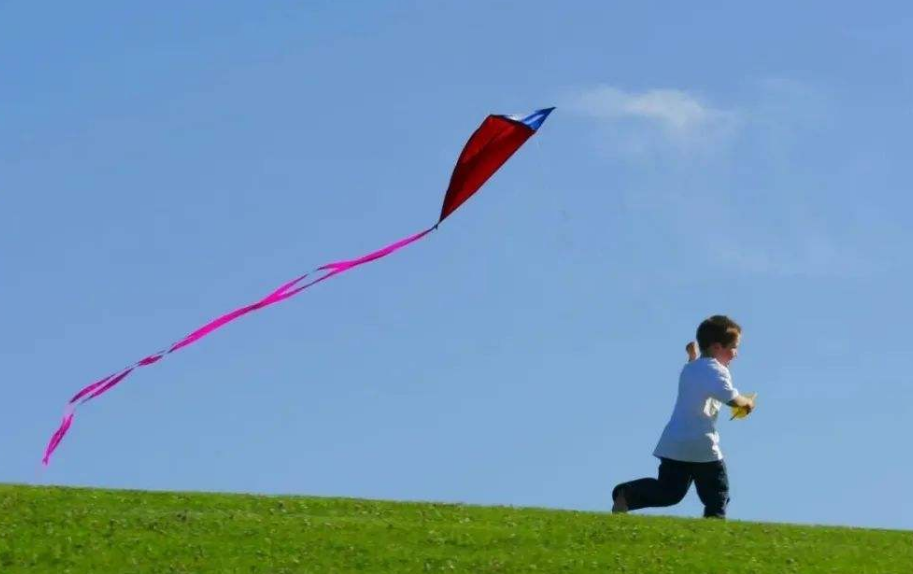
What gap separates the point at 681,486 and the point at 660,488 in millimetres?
197

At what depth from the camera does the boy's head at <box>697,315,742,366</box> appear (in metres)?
16.7

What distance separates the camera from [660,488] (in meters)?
16.5

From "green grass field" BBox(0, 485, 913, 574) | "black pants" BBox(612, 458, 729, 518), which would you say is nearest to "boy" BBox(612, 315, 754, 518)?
"black pants" BBox(612, 458, 729, 518)

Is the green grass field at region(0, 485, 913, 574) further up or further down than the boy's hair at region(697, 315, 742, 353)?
further down

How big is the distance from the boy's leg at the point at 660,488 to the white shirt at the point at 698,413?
12 cm

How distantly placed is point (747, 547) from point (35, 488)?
621cm

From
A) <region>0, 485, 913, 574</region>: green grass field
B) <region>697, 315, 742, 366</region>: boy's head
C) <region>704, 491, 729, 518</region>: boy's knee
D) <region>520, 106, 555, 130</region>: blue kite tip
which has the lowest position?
<region>0, 485, 913, 574</region>: green grass field

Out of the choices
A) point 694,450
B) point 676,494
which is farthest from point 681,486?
point 694,450

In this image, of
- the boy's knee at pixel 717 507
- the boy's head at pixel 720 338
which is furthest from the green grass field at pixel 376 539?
the boy's head at pixel 720 338

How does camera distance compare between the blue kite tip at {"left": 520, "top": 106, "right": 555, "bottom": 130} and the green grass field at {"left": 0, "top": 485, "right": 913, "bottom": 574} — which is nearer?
the green grass field at {"left": 0, "top": 485, "right": 913, "bottom": 574}

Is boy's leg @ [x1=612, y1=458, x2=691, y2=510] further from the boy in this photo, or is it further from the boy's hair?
the boy's hair

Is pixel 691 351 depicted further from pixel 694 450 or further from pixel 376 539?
pixel 376 539

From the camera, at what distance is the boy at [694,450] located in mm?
16312

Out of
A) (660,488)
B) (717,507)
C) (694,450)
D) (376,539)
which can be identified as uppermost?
(694,450)
